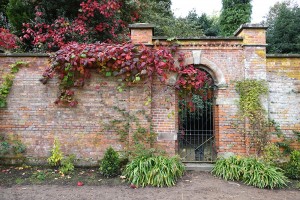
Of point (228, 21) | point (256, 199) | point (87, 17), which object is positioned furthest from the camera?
point (228, 21)

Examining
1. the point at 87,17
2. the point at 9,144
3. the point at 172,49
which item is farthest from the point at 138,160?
the point at 87,17

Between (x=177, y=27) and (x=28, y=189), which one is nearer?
(x=28, y=189)

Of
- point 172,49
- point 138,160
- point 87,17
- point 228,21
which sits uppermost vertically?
point 228,21

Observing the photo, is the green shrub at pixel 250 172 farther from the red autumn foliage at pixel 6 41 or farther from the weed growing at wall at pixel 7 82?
the red autumn foliage at pixel 6 41

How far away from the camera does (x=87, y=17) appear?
28.7 ft

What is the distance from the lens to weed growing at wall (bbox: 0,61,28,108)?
637 cm

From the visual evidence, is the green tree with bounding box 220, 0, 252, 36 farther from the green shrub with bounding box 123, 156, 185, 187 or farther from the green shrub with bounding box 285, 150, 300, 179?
the green shrub with bounding box 123, 156, 185, 187

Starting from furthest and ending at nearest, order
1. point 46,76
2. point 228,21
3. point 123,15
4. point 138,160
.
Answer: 1. point 228,21
2. point 123,15
3. point 46,76
4. point 138,160

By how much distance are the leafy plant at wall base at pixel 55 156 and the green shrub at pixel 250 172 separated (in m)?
4.29

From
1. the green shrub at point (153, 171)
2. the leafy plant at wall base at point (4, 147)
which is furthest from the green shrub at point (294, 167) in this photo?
the leafy plant at wall base at point (4, 147)

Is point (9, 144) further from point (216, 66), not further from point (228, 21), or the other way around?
point (228, 21)

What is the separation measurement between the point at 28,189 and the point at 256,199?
5.03 metres

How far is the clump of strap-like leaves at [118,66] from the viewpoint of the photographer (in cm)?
599

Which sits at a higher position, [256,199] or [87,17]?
[87,17]
